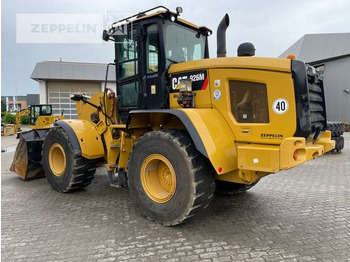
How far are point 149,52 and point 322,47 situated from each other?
71.9 ft

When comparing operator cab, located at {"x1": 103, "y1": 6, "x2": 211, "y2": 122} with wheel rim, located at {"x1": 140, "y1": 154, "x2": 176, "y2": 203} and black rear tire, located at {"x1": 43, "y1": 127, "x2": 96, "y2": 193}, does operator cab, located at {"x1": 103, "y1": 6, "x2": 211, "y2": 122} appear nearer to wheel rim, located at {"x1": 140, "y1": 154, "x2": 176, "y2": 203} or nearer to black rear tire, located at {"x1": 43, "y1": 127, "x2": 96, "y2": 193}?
wheel rim, located at {"x1": 140, "y1": 154, "x2": 176, "y2": 203}

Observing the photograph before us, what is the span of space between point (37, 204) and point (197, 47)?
3715mm

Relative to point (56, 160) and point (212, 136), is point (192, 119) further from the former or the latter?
point (56, 160)

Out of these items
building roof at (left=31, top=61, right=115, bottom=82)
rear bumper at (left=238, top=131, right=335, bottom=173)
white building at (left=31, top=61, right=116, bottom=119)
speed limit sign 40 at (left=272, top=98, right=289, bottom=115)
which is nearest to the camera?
rear bumper at (left=238, top=131, right=335, bottom=173)

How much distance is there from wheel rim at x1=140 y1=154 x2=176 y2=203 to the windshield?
145cm

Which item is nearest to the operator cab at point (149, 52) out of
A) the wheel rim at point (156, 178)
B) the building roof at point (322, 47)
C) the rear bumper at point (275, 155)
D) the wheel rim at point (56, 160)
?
the wheel rim at point (156, 178)

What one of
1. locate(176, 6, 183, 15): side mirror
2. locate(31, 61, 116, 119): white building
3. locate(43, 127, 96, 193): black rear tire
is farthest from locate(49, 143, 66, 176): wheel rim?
locate(31, 61, 116, 119): white building

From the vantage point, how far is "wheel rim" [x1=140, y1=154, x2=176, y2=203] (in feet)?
12.5

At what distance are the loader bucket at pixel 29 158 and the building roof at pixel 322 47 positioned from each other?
21.5 m

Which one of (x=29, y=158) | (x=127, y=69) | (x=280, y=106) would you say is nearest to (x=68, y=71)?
(x=29, y=158)

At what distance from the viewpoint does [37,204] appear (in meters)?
4.66

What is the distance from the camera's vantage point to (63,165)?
5504 millimetres

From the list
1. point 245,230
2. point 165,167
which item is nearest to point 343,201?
point 245,230

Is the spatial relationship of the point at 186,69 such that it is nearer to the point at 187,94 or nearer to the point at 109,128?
the point at 187,94
